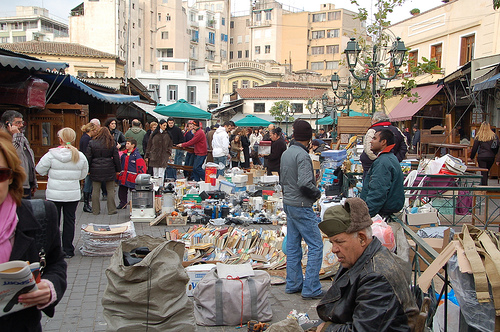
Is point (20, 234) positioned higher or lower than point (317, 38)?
lower

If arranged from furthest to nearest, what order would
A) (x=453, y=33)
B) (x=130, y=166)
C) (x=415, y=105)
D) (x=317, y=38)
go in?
(x=317, y=38) < (x=415, y=105) < (x=453, y=33) < (x=130, y=166)

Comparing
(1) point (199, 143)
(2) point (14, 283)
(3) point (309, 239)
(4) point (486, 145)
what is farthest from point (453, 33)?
(2) point (14, 283)

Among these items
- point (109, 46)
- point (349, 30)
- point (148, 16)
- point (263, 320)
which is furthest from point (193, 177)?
point (349, 30)

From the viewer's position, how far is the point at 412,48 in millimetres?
26250

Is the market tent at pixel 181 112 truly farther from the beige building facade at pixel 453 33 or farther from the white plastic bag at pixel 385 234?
the white plastic bag at pixel 385 234

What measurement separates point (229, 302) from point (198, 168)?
9652 millimetres

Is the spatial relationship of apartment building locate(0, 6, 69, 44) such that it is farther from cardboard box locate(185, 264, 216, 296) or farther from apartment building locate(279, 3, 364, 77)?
cardboard box locate(185, 264, 216, 296)

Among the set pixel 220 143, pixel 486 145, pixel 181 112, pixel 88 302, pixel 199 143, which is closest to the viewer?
pixel 88 302

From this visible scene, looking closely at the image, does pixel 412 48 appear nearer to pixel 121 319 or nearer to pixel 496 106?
pixel 496 106

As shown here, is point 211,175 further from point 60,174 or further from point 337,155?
point 60,174

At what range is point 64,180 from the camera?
6.73 m

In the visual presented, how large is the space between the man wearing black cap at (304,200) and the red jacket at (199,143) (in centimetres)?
832

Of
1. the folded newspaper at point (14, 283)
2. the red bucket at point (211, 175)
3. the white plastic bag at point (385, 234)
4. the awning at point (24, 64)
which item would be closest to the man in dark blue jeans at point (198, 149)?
the red bucket at point (211, 175)

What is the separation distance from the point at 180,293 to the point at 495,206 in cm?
627
